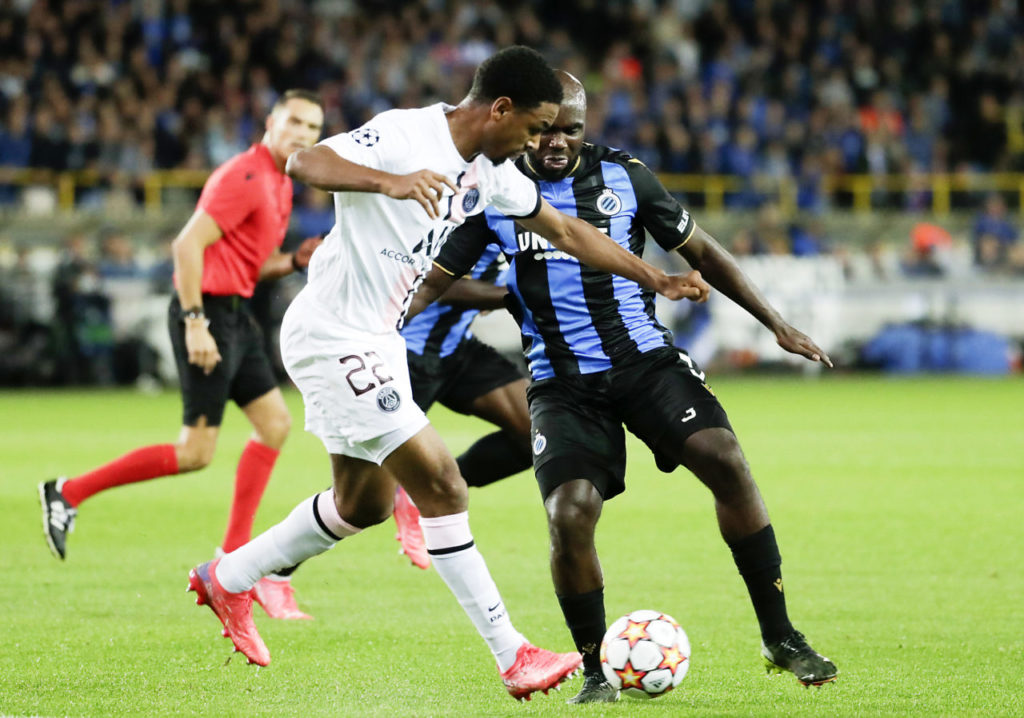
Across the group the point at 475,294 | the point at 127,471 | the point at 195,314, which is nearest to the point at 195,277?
the point at 195,314

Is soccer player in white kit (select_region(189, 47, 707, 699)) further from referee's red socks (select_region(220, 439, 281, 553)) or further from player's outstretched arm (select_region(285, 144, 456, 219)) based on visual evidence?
referee's red socks (select_region(220, 439, 281, 553))

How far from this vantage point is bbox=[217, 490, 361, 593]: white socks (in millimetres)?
5637

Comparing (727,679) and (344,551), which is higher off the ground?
(727,679)

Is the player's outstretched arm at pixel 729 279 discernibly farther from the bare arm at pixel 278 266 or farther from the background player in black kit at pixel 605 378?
the bare arm at pixel 278 266

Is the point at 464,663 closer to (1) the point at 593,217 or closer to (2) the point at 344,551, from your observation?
(1) the point at 593,217

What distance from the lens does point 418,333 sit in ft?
26.5

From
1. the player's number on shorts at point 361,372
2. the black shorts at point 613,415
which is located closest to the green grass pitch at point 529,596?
the black shorts at point 613,415

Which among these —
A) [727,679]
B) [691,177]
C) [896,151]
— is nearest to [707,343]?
[691,177]

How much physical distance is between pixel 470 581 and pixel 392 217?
4.21 feet

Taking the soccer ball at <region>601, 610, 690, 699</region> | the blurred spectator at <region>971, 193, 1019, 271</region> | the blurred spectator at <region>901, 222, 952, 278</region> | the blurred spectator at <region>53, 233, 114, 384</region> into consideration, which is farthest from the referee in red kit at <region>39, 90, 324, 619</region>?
the blurred spectator at <region>971, 193, 1019, 271</region>

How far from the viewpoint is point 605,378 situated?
19.1 ft

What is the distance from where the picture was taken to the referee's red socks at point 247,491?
7.70 meters

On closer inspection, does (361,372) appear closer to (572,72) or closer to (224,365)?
(224,365)

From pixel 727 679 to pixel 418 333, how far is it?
10.1ft
